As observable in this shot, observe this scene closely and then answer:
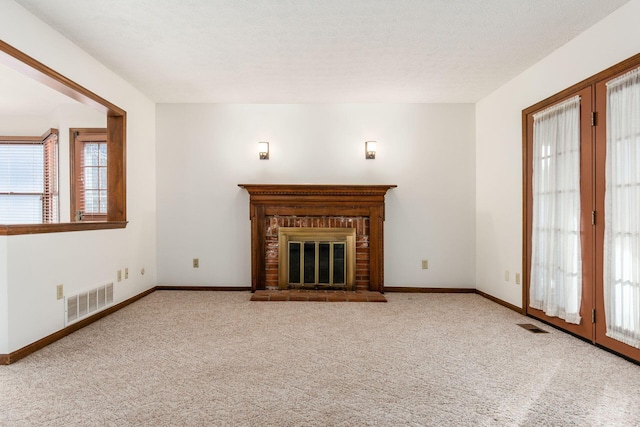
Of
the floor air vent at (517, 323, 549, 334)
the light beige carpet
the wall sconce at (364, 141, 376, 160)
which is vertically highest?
the wall sconce at (364, 141, 376, 160)

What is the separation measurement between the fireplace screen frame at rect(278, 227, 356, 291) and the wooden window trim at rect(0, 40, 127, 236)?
185 centimetres

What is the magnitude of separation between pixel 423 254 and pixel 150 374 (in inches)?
140

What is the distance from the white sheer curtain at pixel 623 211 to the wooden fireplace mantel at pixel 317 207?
2340 mm

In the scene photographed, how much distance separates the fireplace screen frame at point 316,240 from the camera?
4.72m

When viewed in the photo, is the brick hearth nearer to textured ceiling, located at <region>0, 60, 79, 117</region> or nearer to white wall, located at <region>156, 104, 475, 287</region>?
white wall, located at <region>156, 104, 475, 287</region>

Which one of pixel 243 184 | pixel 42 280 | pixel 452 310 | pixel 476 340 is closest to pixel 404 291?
pixel 452 310

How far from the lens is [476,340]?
9.71ft

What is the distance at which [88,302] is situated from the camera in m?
3.38

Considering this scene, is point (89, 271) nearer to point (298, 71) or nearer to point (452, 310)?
point (298, 71)

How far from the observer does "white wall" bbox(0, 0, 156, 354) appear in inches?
100

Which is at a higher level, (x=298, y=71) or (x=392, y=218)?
(x=298, y=71)

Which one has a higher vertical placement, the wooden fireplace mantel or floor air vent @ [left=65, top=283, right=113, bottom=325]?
the wooden fireplace mantel

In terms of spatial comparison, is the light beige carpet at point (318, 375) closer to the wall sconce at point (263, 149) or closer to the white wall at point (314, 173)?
the white wall at point (314, 173)

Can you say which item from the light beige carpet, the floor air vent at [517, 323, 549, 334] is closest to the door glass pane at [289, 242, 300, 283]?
the light beige carpet
